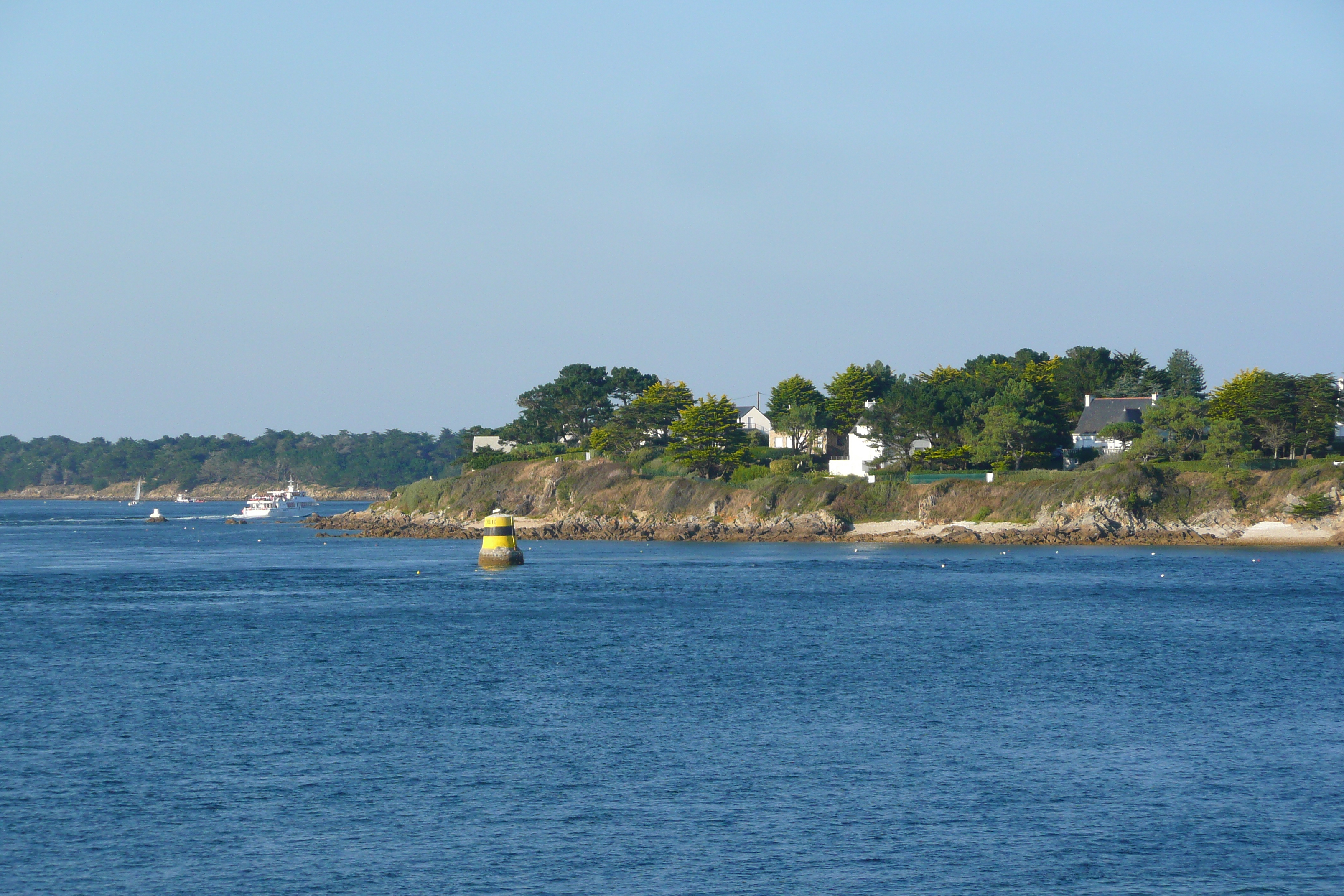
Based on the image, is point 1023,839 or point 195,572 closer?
point 1023,839

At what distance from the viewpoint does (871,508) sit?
392 feet

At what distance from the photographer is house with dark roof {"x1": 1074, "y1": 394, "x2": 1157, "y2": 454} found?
12619 centimetres

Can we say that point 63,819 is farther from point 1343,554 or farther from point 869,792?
point 1343,554

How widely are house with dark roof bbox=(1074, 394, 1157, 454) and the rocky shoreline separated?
62.2 feet

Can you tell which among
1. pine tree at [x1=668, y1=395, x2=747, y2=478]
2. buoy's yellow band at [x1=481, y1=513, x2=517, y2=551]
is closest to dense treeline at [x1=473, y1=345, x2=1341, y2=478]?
pine tree at [x1=668, y1=395, x2=747, y2=478]

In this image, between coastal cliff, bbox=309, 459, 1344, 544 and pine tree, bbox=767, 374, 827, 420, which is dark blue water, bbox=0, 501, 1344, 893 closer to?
coastal cliff, bbox=309, 459, 1344, 544

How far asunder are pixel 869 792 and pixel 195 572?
7361 centimetres

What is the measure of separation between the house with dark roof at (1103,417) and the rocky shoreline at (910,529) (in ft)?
62.2

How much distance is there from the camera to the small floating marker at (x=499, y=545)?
8944 cm

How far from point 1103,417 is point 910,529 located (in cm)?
2874

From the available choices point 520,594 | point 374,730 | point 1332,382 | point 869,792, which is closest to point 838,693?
point 869,792

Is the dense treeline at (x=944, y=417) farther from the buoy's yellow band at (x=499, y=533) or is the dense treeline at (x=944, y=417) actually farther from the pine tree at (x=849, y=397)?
the buoy's yellow band at (x=499, y=533)

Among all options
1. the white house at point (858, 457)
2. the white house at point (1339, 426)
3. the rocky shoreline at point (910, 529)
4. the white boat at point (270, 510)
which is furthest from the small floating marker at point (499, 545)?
the white boat at point (270, 510)

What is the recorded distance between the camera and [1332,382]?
11594cm
